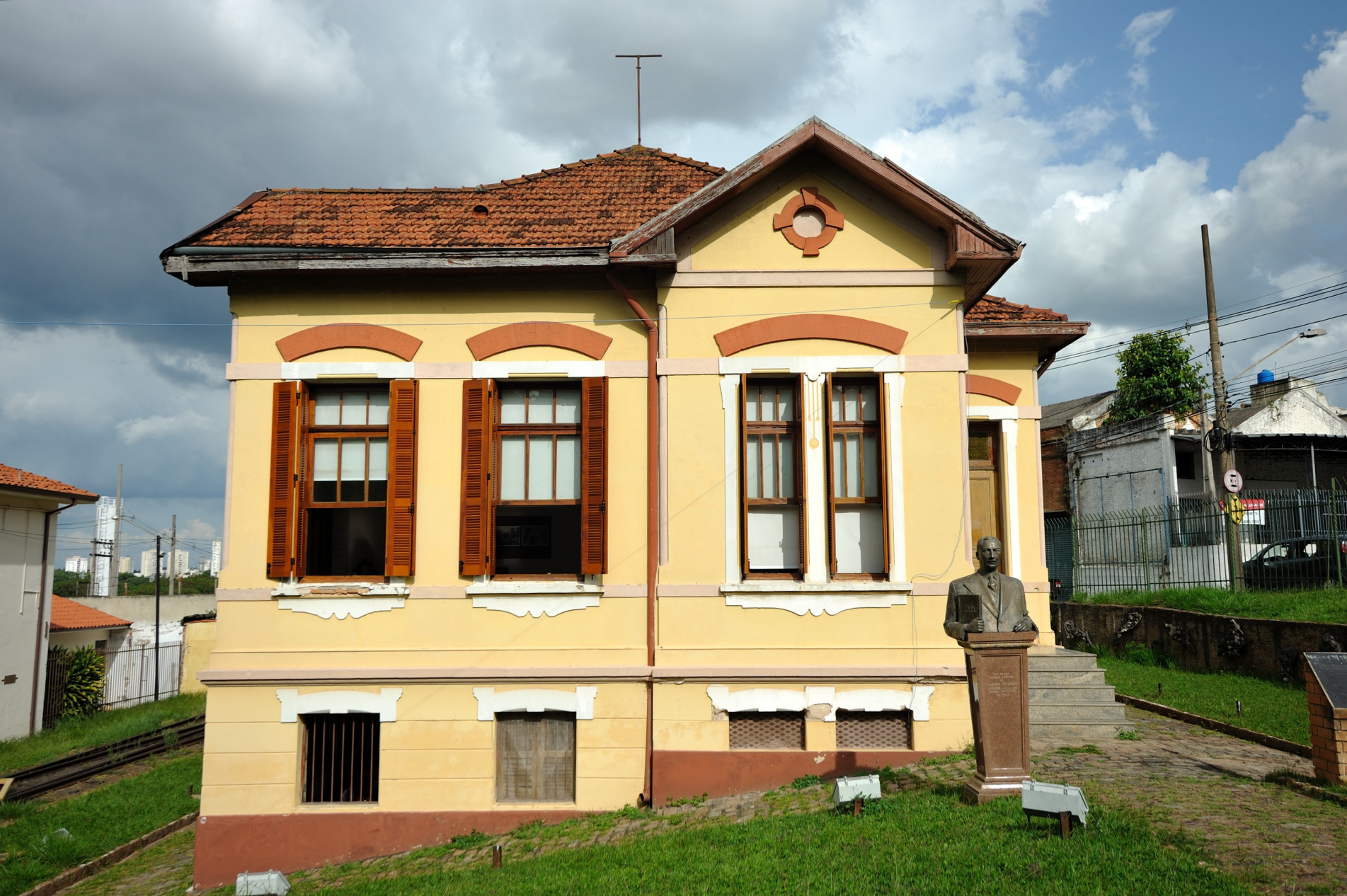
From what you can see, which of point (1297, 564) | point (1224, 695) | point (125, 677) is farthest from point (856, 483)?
point (125, 677)

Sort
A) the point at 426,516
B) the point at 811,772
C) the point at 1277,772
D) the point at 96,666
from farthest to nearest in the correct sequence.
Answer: the point at 96,666, the point at 426,516, the point at 811,772, the point at 1277,772

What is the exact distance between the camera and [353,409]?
33.4ft

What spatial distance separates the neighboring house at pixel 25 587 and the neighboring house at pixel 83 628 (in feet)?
6.98

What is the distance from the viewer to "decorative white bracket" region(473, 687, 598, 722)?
9.36m

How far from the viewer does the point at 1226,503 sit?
56.1ft

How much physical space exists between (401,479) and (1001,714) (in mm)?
6465

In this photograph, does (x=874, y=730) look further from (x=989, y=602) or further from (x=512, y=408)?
(x=512, y=408)

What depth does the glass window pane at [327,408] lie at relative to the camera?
Answer: 10.2 meters

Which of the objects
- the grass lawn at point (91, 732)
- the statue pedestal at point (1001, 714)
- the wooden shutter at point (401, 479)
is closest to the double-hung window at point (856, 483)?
the statue pedestal at point (1001, 714)

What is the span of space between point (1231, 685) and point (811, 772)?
756cm

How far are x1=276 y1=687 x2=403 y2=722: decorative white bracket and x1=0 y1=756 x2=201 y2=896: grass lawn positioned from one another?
4.26 metres

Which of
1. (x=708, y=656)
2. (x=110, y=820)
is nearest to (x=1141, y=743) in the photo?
(x=708, y=656)

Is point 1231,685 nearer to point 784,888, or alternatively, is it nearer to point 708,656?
point 708,656

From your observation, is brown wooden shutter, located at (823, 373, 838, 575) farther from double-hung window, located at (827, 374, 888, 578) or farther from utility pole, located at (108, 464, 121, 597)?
utility pole, located at (108, 464, 121, 597)
